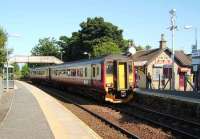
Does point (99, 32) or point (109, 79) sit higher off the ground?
point (99, 32)

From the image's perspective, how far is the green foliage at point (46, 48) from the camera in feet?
452

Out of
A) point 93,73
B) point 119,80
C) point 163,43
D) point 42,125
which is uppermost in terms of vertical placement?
point 163,43

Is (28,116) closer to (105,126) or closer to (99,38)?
(105,126)

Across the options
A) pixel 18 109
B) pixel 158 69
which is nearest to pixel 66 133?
pixel 18 109

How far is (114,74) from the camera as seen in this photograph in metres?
26.2

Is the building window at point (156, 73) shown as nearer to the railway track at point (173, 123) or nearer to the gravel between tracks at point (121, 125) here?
the railway track at point (173, 123)

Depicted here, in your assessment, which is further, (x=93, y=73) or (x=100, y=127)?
(x=93, y=73)

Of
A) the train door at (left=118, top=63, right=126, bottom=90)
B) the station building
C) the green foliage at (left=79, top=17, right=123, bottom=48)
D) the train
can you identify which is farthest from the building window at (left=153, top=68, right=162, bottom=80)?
the green foliage at (left=79, top=17, right=123, bottom=48)

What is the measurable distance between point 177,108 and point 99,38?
228ft

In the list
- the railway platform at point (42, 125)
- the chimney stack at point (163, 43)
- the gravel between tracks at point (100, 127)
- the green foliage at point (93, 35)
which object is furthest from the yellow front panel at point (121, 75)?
the green foliage at point (93, 35)

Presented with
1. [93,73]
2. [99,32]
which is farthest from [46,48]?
[93,73]

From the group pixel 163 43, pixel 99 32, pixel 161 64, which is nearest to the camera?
pixel 161 64

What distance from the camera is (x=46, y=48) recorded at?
141m

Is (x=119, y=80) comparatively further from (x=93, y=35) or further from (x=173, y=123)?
(x=93, y=35)
